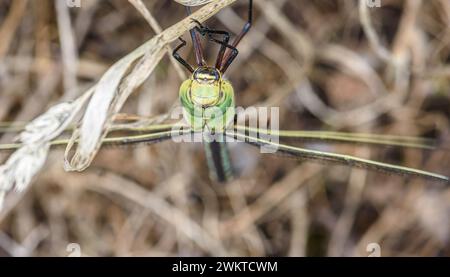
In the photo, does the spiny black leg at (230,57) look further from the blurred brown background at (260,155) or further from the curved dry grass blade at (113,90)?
the blurred brown background at (260,155)

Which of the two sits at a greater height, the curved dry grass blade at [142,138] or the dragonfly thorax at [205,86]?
the dragonfly thorax at [205,86]

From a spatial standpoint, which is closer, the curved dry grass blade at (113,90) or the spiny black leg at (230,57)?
the curved dry grass blade at (113,90)

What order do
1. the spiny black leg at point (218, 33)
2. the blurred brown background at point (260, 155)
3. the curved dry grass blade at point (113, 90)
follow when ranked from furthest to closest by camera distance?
the blurred brown background at point (260, 155)
the spiny black leg at point (218, 33)
the curved dry grass blade at point (113, 90)

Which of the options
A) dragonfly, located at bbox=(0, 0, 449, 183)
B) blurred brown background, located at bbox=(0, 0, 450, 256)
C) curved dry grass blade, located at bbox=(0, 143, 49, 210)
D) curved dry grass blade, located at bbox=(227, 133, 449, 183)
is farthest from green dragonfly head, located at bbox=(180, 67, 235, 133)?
blurred brown background, located at bbox=(0, 0, 450, 256)

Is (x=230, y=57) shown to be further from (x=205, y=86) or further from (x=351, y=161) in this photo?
(x=351, y=161)

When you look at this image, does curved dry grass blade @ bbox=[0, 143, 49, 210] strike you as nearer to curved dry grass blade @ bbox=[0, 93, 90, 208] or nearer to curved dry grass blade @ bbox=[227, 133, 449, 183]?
curved dry grass blade @ bbox=[0, 93, 90, 208]

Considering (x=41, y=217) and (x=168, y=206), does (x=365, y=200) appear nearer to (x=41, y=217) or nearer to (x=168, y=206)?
(x=168, y=206)

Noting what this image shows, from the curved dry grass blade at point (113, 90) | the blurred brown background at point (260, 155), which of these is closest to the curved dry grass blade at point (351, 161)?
the curved dry grass blade at point (113, 90)

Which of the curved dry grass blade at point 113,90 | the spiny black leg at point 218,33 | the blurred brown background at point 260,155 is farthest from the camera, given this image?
the blurred brown background at point 260,155

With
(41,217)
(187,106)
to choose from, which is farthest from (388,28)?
(41,217)
